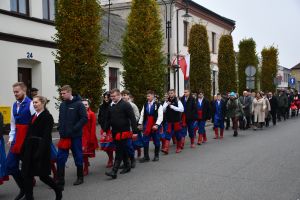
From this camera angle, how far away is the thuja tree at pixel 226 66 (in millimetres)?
30922

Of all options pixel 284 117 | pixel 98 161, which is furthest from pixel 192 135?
pixel 284 117

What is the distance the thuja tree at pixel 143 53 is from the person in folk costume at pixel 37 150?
11.0 meters

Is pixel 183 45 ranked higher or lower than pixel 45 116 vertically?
higher

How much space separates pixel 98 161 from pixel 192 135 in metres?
3.91

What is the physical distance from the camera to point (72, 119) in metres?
8.05

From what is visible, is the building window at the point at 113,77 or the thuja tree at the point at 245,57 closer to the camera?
the building window at the point at 113,77

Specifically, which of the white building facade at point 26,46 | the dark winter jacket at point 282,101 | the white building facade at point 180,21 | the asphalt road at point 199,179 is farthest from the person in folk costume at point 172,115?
the dark winter jacket at point 282,101

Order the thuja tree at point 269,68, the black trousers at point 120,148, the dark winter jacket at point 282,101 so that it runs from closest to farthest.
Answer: the black trousers at point 120,148 → the dark winter jacket at point 282,101 → the thuja tree at point 269,68

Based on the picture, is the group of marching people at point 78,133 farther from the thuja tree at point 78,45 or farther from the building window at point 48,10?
the building window at point 48,10

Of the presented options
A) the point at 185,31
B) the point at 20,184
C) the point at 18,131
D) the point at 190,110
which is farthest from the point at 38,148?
the point at 185,31

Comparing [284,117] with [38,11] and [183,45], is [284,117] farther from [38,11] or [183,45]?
[38,11]

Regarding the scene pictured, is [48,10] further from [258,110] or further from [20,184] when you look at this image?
[20,184]

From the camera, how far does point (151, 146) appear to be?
14.4 metres

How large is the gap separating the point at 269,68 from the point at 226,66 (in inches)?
487
